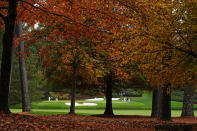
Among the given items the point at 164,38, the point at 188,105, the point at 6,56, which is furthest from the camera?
the point at 188,105

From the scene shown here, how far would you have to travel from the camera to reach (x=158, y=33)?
404 inches

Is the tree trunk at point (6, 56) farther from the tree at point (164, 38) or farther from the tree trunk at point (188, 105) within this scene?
the tree trunk at point (188, 105)

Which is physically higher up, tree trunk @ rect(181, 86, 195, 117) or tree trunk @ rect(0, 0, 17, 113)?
tree trunk @ rect(0, 0, 17, 113)

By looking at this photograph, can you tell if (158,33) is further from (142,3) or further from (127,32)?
(127,32)

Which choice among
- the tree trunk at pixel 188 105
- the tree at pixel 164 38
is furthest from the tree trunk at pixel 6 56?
the tree trunk at pixel 188 105

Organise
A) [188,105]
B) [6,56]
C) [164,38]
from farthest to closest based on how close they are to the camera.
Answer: [188,105]
[164,38]
[6,56]

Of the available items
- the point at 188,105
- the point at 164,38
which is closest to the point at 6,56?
the point at 164,38

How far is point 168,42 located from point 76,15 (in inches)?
158

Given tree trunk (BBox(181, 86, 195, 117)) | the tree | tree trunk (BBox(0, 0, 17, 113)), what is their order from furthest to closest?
tree trunk (BBox(181, 86, 195, 117))
the tree
tree trunk (BBox(0, 0, 17, 113))

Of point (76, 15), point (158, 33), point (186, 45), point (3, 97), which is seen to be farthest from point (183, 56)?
point (3, 97)

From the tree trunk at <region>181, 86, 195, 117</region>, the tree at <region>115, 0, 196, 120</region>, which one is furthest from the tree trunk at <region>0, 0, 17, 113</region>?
the tree trunk at <region>181, 86, 195, 117</region>

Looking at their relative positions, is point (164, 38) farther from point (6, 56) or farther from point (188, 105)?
point (188, 105)

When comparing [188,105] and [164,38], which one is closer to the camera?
[164,38]

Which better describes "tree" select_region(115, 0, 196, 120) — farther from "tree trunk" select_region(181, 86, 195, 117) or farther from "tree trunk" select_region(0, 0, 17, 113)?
"tree trunk" select_region(181, 86, 195, 117)
